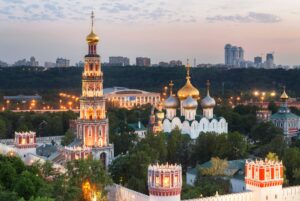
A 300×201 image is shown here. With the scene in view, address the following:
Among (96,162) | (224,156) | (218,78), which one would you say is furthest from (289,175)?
(218,78)

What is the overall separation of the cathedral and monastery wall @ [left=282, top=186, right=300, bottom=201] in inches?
561

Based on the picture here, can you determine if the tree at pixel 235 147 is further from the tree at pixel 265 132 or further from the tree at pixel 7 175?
the tree at pixel 7 175

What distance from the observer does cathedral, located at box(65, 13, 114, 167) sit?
137 feet

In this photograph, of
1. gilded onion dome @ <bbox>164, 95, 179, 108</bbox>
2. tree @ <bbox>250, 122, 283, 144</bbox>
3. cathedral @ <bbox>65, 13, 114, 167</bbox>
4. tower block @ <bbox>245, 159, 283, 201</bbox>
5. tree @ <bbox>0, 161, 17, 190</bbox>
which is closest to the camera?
tree @ <bbox>0, 161, 17, 190</bbox>

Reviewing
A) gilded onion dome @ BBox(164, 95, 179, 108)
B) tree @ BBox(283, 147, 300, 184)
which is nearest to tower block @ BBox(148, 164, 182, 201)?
tree @ BBox(283, 147, 300, 184)

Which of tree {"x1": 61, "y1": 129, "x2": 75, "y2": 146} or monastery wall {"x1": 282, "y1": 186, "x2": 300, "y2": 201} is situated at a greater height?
tree {"x1": 61, "y1": 129, "x2": 75, "y2": 146}

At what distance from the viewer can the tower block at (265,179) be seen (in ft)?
97.7

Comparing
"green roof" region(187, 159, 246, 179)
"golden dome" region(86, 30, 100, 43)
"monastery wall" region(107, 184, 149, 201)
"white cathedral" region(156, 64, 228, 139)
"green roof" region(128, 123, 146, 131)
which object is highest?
"golden dome" region(86, 30, 100, 43)

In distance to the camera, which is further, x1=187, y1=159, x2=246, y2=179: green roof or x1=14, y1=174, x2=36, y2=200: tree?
x1=187, y1=159, x2=246, y2=179: green roof

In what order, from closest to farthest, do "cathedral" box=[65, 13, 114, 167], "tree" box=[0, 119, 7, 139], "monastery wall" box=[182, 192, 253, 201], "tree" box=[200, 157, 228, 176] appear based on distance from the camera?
"monastery wall" box=[182, 192, 253, 201] < "tree" box=[200, 157, 228, 176] < "cathedral" box=[65, 13, 114, 167] < "tree" box=[0, 119, 7, 139]

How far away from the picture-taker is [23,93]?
117312 millimetres

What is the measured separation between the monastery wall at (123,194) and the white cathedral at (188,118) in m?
18.4

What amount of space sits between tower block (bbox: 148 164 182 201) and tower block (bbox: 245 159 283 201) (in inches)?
173

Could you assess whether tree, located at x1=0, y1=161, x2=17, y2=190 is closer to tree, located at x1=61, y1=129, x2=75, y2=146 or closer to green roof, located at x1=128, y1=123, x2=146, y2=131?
tree, located at x1=61, y1=129, x2=75, y2=146
